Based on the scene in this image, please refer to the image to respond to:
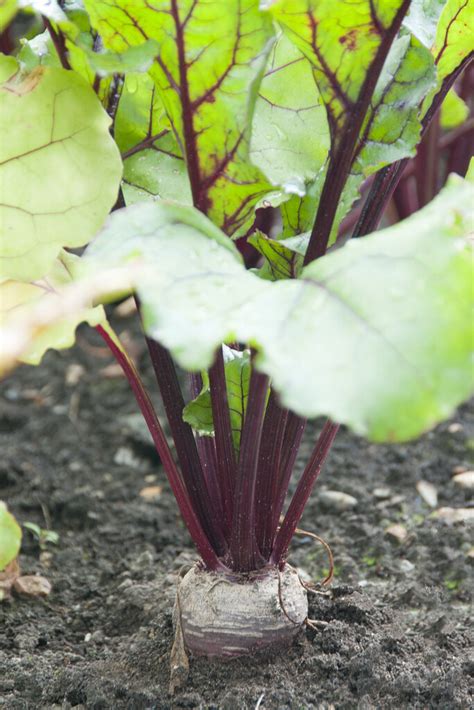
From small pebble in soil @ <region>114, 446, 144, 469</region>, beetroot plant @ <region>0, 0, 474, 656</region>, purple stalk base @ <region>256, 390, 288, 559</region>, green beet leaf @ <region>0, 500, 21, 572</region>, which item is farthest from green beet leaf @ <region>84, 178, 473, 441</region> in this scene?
small pebble in soil @ <region>114, 446, 144, 469</region>

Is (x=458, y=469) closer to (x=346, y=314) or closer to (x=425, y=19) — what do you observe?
(x=425, y=19)

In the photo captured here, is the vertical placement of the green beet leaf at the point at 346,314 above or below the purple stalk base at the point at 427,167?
above

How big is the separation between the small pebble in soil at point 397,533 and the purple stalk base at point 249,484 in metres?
0.49

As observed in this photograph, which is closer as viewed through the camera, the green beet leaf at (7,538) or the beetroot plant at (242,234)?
the beetroot plant at (242,234)

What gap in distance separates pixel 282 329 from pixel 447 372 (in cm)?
13

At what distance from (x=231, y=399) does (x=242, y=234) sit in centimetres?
19

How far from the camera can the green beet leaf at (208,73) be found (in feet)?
2.69

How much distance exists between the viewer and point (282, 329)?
25.5 inches

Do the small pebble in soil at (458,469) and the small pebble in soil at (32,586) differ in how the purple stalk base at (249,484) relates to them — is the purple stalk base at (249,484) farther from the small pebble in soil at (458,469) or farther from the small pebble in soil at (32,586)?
the small pebble in soil at (458,469)

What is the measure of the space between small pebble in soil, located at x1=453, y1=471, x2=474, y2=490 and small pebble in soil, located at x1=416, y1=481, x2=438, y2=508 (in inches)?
1.8

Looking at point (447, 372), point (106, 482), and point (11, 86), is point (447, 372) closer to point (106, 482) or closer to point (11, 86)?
point (11, 86)

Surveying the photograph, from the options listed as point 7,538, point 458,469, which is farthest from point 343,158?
point 458,469

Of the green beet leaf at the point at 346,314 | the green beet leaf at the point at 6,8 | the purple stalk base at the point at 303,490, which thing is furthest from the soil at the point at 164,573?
the green beet leaf at the point at 6,8

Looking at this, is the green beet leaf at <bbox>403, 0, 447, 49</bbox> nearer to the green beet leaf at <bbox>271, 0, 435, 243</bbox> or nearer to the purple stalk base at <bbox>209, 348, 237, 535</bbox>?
the green beet leaf at <bbox>271, 0, 435, 243</bbox>
